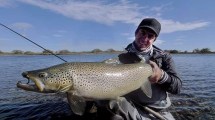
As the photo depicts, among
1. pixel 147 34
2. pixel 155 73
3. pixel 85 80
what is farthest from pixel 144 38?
pixel 85 80

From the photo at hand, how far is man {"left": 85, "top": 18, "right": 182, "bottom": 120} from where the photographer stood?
554cm

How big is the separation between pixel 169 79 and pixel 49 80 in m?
2.49

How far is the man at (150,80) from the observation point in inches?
218

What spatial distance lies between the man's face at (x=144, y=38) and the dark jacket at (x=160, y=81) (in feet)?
0.83

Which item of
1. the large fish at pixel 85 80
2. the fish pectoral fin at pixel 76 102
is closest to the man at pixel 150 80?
the large fish at pixel 85 80

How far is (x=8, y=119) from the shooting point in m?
7.96

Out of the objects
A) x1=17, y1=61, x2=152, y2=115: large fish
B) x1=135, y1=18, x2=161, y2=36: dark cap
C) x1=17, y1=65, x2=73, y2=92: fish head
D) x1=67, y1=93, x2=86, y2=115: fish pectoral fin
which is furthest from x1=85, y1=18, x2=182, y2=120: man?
x1=17, y1=65, x2=73, y2=92: fish head

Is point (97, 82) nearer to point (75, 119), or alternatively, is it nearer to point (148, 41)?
point (148, 41)

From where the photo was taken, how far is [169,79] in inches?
216

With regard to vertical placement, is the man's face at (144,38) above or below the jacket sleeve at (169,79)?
above

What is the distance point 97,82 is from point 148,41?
188cm

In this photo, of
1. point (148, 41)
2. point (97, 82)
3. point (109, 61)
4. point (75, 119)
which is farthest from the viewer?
point (75, 119)

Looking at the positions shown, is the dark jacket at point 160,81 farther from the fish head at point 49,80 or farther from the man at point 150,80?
the fish head at point 49,80

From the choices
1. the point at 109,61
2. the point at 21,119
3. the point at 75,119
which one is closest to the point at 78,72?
the point at 109,61
